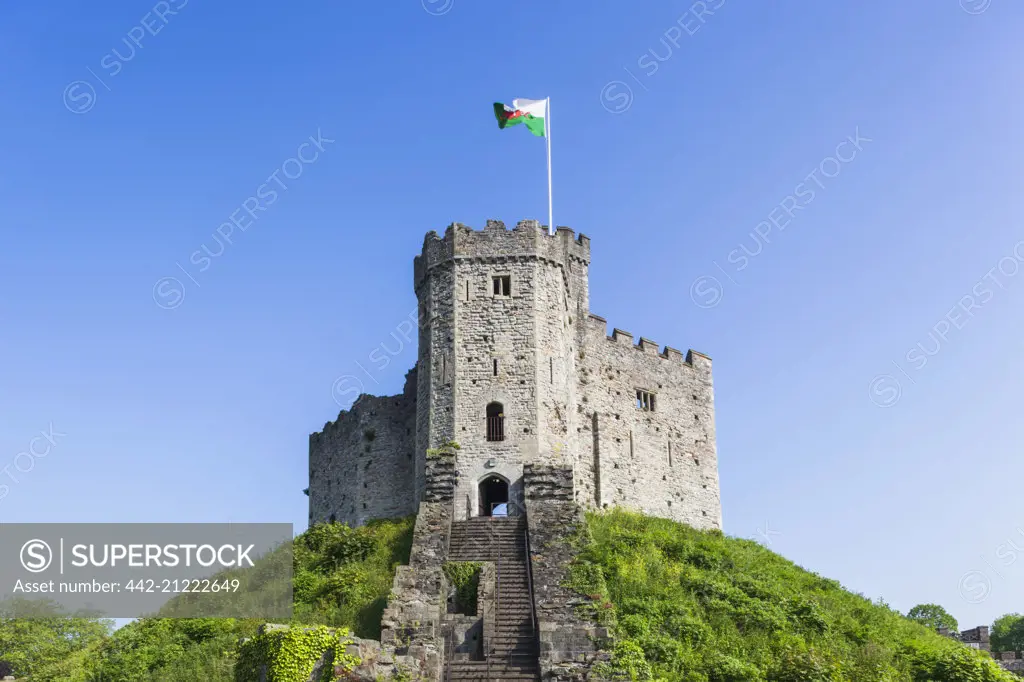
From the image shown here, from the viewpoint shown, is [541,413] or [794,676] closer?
[794,676]

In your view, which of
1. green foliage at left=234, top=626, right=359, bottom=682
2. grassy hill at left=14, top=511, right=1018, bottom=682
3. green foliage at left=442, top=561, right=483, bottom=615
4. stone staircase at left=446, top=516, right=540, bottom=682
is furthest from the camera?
green foliage at left=442, top=561, right=483, bottom=615

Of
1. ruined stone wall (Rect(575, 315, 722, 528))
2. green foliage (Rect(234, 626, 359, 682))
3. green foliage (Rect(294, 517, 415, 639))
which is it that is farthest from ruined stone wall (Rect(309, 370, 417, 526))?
green foliage (Rect(234, 626, 359, 682))

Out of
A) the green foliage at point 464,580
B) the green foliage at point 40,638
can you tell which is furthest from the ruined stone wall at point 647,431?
the green foliage at point 40,638

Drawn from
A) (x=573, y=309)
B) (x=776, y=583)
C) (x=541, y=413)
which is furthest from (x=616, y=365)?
(x=776, y=583)

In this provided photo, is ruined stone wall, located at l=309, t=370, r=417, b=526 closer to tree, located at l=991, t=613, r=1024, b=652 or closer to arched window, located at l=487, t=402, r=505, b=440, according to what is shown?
arched window, located at l=487, t=402, r=505, b=440

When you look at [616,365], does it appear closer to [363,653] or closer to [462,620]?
[462,620]

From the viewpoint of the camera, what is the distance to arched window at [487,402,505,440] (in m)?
36.8

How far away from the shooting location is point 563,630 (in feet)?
83.5

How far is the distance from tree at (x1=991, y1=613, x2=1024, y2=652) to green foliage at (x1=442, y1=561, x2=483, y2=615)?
163 feet

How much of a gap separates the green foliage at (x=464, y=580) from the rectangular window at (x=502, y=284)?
1157 centimetres

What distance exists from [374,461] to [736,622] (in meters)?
18.0

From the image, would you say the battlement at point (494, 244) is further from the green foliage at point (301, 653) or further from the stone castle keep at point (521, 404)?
the green foliage at point (301, 653)

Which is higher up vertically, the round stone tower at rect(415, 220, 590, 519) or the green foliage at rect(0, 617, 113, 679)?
the round stone tower at rect(415, 220, 590, 519)

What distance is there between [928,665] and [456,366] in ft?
57.2
